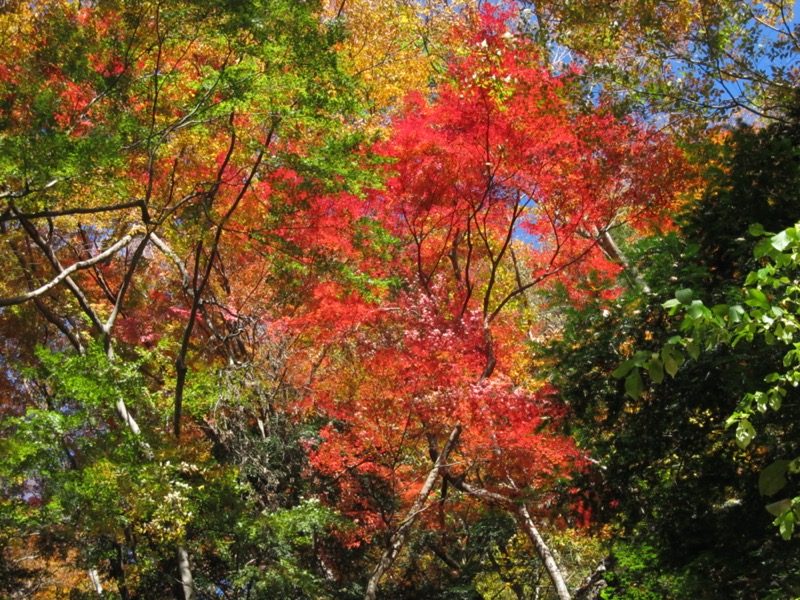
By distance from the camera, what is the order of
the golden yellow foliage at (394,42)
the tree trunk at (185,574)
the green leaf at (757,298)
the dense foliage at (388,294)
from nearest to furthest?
the green leaf at (757,298)
the dense foliage at (388,294)
the tree trunk at (185,574)
the golden yellow foliage at (394,42)

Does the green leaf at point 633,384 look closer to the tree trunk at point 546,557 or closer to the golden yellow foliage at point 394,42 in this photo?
the tree trunk at point 546,557

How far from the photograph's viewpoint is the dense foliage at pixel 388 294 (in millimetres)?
6617

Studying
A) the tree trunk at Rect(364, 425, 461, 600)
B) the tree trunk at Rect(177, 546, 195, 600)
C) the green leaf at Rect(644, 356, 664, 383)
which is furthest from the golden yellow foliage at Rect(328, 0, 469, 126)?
the green leaf at Rect(644, 356, 664, 383)

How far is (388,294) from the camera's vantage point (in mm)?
12000

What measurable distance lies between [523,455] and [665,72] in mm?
5119

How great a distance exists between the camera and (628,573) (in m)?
8.36

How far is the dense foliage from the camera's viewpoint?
6.62 meters

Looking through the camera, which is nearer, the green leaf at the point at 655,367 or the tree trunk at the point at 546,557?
the green leaf at the point at 655,367

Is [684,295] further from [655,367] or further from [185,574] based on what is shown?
[185,574]

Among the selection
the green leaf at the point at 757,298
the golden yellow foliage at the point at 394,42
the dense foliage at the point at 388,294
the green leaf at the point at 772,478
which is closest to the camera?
the green leaf at the point at 772,478

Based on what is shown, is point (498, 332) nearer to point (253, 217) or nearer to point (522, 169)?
point (522, 169)

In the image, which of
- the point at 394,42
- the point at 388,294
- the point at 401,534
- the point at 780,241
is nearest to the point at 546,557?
the point at 401,534

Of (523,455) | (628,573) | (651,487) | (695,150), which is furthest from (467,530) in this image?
(695,150)

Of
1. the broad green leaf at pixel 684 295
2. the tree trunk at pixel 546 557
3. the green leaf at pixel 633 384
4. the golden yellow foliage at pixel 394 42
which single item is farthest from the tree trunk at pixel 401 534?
the broad green leaf at pixel 684 295
